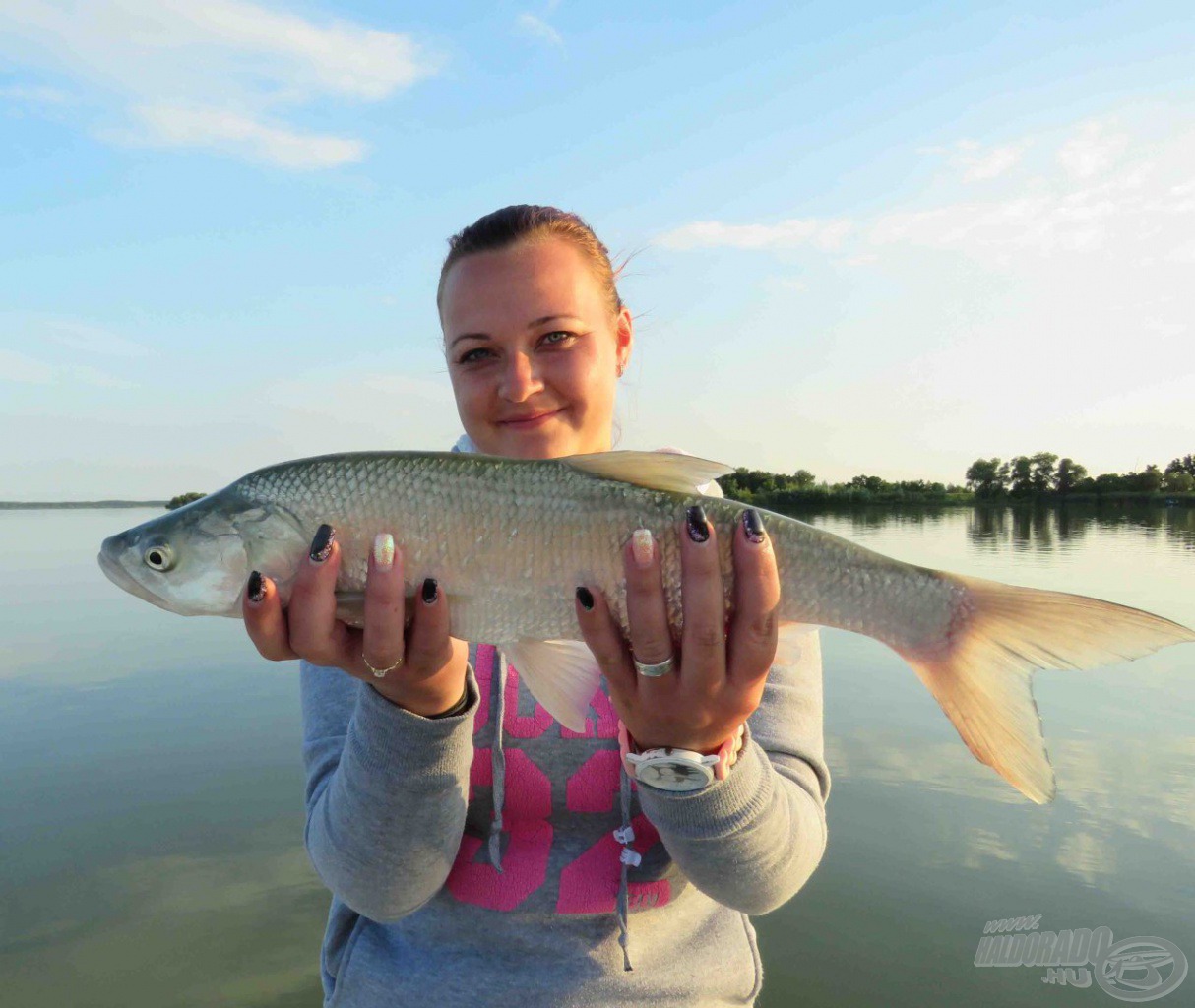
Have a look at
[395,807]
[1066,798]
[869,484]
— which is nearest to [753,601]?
[395,807]

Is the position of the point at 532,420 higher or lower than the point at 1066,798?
higher

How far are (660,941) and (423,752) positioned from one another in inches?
32.9

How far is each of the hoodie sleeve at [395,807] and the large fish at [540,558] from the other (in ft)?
0.82

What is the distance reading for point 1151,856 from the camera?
569cm

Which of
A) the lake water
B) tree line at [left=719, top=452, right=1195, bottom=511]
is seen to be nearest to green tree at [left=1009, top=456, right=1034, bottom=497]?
tree line at [left=719, top=452, right=1195, bottom=511]

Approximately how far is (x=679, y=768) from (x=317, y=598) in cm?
92

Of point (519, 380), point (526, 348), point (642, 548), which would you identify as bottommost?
point (642, 548)

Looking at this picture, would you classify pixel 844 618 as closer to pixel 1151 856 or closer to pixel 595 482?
pixel 595 482

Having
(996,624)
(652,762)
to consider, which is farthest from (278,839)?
(996,624)

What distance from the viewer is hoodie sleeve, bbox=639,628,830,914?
76.0 inches

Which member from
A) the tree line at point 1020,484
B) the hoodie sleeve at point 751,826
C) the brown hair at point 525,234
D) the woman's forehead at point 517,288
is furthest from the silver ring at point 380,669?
the tree line at point 1020,484

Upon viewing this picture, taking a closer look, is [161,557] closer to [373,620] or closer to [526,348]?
[373,620]

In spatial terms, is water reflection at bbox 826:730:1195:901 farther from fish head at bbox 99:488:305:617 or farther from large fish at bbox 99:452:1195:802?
fish head at bbox 99:488:305:617

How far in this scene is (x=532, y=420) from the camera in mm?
2682
